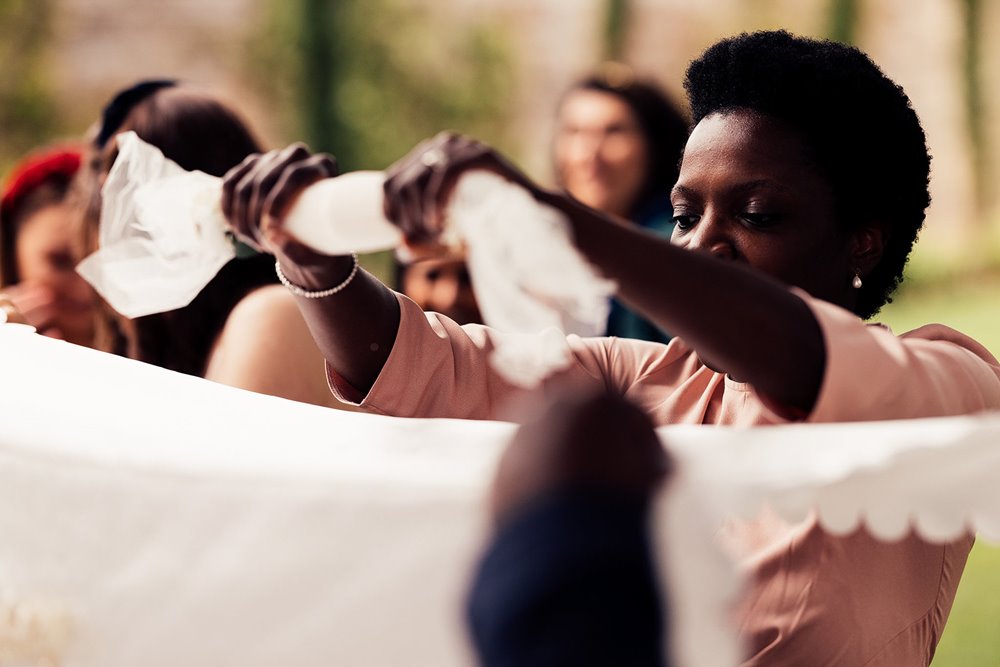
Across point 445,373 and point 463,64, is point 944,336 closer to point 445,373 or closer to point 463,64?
point 445,373

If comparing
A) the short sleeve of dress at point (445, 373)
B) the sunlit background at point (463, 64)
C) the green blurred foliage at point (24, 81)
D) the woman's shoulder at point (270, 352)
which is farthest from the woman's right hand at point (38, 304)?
the green blurred foliage at point (24, 81)

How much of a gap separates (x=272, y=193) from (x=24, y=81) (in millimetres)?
3671

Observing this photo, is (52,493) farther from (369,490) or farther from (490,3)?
(490,3)

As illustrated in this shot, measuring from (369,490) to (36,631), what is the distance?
273mm

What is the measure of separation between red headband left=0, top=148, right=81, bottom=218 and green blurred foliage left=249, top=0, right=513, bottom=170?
216 cm

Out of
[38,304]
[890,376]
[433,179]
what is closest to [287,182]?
[433,179]

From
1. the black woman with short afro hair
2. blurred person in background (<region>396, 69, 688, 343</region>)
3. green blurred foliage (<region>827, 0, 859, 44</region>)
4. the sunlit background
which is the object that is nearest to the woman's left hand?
the black woman with short afro hair

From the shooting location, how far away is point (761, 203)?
880mm

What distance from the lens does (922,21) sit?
155 inches

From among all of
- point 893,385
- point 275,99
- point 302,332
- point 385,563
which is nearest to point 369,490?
point 385,563

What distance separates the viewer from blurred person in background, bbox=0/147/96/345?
1.83 m

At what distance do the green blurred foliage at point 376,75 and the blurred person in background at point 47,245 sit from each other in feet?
7.15

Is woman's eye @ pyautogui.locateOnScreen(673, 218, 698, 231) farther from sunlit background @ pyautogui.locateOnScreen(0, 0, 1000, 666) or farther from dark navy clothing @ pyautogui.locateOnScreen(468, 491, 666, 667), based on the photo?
sunlit background @ pyautogui.locateOnScreen(0, 0, 1000, 666)

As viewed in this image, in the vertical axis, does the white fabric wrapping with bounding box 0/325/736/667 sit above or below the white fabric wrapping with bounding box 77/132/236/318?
below
